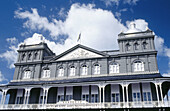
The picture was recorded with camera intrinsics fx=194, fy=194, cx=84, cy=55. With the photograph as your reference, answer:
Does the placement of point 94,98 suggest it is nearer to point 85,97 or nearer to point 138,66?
point 85,97

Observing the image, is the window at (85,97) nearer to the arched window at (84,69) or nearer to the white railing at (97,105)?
the white railing at (97,105)

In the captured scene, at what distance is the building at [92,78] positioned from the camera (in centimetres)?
2623

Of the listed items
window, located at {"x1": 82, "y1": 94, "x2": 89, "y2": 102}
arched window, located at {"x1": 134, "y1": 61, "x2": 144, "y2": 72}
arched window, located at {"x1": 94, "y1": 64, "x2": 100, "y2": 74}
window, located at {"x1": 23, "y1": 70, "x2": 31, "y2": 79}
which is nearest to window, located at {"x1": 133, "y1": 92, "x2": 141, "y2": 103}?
arched window, located at {"x1": 134, "y1": 61, "x2": 144, "y2": 72}

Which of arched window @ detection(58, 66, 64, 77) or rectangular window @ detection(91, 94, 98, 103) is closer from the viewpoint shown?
rectangular window @ detection(91, 94, 98, 103)

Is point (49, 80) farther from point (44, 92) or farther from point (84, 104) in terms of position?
point (84, 104)

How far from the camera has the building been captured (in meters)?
26.2

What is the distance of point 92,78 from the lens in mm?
29281

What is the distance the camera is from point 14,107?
28609 mm

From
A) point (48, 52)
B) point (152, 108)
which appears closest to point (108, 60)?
point (152, 108)

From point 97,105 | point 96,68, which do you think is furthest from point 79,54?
point 97,105

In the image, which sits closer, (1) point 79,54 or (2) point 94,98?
(2) point 94,98

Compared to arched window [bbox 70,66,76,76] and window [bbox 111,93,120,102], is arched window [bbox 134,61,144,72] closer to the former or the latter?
window [bbox 111,93,120,102]

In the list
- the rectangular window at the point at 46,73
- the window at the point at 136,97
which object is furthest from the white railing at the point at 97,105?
the rectangular window at the point at 46,73

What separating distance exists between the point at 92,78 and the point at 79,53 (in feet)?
17.2
